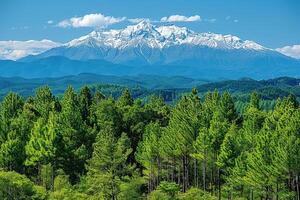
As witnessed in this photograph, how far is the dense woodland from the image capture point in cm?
6781

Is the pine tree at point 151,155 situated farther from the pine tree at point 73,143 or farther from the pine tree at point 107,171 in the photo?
the pine tree at point 107,171

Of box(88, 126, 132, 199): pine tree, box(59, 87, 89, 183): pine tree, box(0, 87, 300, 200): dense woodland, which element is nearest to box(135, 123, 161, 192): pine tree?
box(0, 87, 300, 200): dense woodland

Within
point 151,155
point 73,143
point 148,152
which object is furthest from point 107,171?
point 73,143

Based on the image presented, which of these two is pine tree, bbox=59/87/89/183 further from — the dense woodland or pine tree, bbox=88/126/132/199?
pine tree, bbox=88/126/132/199

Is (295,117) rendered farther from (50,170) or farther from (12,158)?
(12,158)

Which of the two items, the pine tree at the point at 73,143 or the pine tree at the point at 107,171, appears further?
the pine tree at the point at 73,143

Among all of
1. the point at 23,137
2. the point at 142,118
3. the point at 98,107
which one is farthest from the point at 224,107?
the point at 23,137

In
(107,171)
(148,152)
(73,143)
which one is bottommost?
(107,171)

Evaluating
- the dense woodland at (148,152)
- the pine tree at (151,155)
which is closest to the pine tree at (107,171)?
the dense woodland at (148,152)

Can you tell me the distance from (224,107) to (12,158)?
43668mm

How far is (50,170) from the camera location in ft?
A: 276

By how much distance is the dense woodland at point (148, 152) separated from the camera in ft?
222

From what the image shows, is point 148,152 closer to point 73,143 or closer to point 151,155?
Answer: point 151,155

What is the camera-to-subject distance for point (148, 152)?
87875 millimetres
